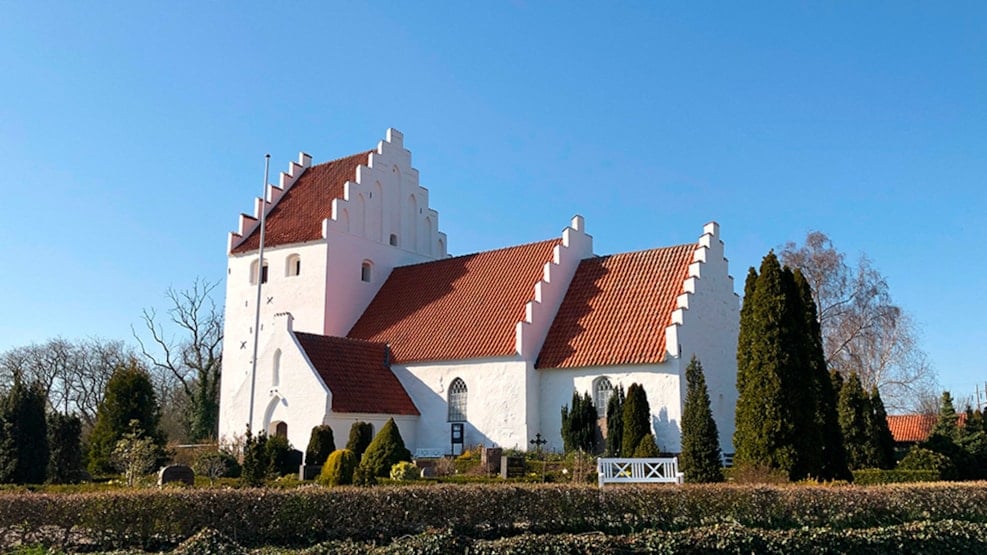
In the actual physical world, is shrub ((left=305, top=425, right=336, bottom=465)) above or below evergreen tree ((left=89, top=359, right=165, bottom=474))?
below

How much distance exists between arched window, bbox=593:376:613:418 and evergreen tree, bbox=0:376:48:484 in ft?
47.5

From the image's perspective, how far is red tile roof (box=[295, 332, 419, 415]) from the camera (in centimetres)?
2592

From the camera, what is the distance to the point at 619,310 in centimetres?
2633

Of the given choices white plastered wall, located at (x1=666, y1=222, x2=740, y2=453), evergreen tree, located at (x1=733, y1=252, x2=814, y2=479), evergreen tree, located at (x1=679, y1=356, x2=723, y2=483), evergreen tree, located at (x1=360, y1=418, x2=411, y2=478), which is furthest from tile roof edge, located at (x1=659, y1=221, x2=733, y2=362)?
evergreen tree, located at (x1=360, y1=418, x2=411, y2=478)

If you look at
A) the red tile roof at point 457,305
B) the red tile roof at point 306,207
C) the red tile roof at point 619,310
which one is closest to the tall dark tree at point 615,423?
the red tile roof at point 619,310

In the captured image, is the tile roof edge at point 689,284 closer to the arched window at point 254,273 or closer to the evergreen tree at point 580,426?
the evergreen tree at point 580,426

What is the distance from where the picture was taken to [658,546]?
436 inches

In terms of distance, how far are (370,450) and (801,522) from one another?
11952mm

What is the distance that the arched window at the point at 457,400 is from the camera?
89.4ft

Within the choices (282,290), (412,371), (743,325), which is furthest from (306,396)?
(743,325)

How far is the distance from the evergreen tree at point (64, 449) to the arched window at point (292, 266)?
12.5 m

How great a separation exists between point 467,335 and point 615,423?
6353mm

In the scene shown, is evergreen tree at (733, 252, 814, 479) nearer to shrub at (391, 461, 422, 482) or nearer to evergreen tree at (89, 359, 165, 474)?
shrub at (391, 461, 422, 482)

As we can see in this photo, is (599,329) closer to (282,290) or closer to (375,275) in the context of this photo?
(375,275)
